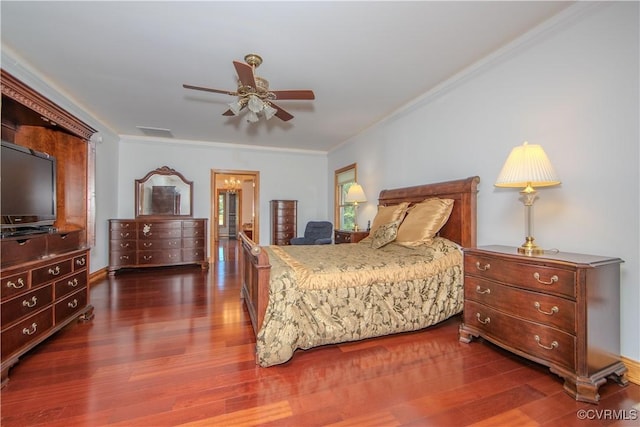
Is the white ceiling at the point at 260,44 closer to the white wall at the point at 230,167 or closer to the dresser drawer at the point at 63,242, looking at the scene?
the dresser drawer at the point at 63,242

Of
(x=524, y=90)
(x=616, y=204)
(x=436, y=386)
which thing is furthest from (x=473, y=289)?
(x=524, y=90)

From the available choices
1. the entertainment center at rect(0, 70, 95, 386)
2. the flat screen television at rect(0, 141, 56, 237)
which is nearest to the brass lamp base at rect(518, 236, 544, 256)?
the entertainment center at rect(0, 70, 95, 386)

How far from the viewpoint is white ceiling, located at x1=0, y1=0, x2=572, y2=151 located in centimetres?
202

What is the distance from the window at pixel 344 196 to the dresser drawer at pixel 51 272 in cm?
415

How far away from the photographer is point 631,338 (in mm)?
1777

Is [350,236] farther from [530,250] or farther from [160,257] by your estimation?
[160,257]

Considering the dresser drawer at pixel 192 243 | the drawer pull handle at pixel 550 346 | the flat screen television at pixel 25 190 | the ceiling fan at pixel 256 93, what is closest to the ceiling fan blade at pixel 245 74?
the ceiling fan at pixel 256 93

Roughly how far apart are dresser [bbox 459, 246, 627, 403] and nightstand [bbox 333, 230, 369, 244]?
2.23m

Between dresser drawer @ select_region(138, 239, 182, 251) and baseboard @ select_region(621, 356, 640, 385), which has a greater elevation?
dresser drawer @ select_region(138, 239, 182, 251)

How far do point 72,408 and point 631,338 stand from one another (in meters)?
3.35

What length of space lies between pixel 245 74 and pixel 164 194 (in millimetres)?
4297

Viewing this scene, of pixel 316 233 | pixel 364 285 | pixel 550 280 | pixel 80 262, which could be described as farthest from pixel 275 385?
pixel 316 233

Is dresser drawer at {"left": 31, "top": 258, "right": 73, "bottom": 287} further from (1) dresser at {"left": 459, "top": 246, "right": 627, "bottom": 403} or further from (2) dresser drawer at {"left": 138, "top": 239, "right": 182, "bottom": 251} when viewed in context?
(1) dresser at {"left": 459, "top": 246, "right": 627, "bottom": 403}

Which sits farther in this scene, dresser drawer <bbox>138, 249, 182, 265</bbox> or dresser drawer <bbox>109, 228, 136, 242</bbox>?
dresser drawer <bbox>138, 249, 182, 265</bbox>
